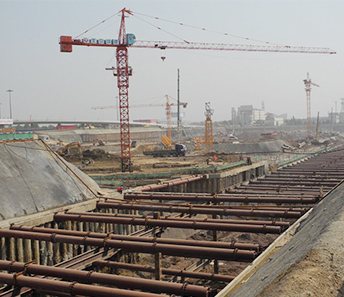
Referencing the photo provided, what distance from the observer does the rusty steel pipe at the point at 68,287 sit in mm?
10899

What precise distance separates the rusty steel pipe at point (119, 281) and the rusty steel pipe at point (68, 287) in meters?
0.64

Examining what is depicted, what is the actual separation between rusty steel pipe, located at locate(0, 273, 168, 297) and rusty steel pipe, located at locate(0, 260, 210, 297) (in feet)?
2.09

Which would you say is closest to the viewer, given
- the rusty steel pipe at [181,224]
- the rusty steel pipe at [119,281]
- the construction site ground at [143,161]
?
the rusty steel pipe at [119,281]

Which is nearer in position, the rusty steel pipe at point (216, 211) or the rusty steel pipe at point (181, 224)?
Answer: the rusty steel pipe at point (181, 224)

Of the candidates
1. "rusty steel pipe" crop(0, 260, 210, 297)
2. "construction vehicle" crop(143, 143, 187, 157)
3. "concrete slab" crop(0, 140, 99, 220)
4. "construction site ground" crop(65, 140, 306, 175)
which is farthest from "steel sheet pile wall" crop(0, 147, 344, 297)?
"construction vehicle" crop(143, 143, 187, 157)

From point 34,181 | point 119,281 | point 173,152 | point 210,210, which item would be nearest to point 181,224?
point 210,210

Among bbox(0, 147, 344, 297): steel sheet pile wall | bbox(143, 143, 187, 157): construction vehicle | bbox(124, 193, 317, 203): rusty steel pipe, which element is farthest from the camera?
bbox(143, 143, 187, 157): construction vehicle

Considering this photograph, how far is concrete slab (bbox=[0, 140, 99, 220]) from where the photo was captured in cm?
2373

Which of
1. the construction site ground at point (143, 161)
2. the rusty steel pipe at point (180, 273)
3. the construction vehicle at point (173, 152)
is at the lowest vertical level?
the rusty steel pipe at point (180, 273)

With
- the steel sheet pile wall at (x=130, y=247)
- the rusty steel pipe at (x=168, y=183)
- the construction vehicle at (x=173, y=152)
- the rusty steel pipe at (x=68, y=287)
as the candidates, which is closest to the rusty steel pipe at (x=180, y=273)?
the steel sheet pile wall at (x=130, y=247)

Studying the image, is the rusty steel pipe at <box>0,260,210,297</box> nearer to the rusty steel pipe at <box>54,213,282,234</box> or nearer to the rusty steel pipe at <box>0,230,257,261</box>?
the rusty steel pipe at <box>0,230,257,261</box>

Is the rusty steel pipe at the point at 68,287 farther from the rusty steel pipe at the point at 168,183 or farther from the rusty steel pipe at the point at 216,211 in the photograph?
the rusty steel pipe at the point at 168,183

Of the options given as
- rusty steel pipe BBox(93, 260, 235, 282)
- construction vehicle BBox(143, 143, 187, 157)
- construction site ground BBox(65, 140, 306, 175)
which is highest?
construction vehicle BBox(143, 143, 187, 157)

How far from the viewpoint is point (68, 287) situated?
11.9 meters
